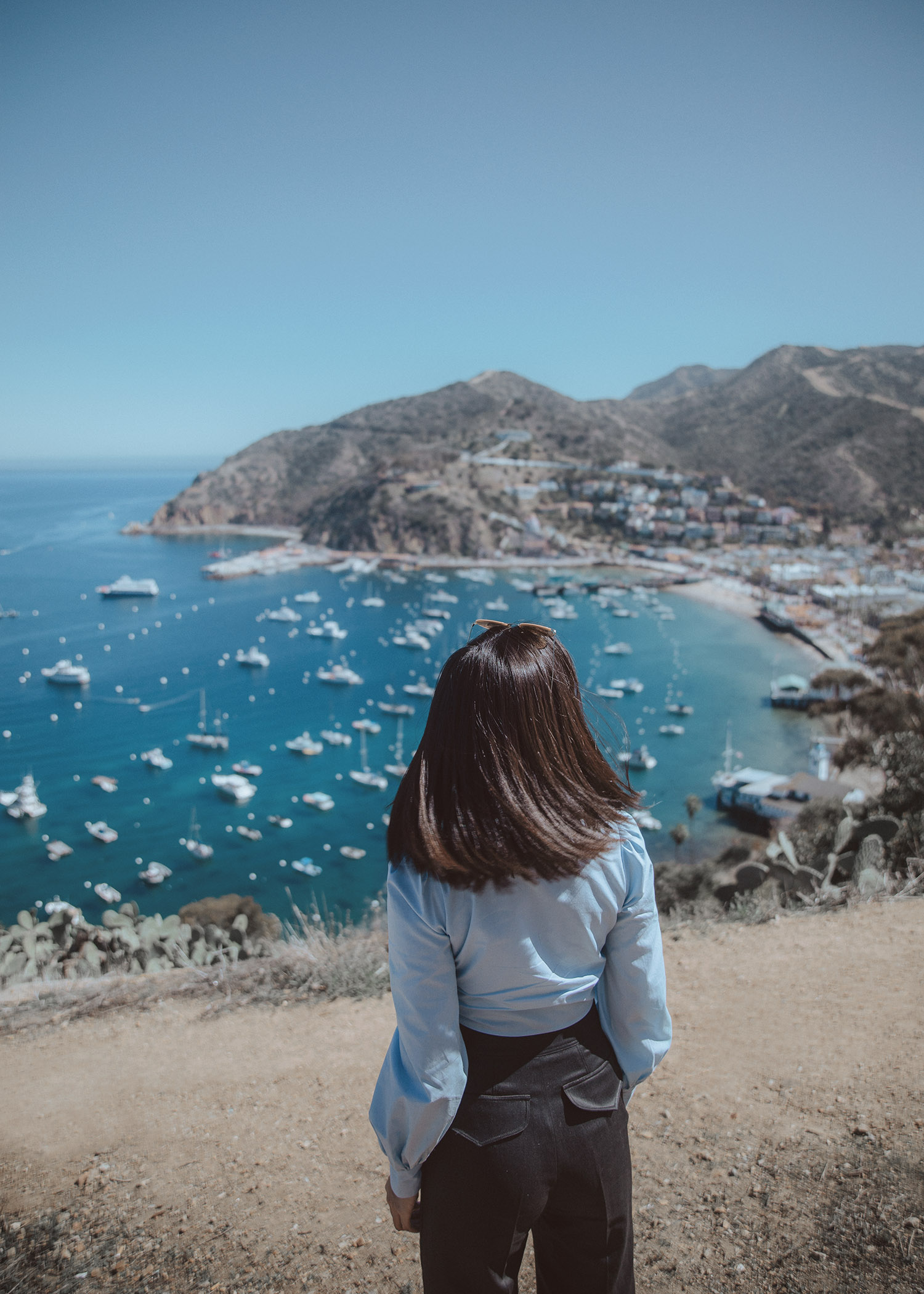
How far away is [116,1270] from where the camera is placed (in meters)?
1.51

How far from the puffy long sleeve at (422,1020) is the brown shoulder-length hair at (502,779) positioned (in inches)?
1.7

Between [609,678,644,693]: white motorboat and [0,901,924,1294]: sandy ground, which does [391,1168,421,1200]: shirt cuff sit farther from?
[609,678,644,693]: white motorboat

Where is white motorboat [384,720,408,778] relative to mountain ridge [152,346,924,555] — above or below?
below

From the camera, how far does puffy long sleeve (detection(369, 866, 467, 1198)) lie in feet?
2.64

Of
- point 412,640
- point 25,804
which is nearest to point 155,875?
point 25,804

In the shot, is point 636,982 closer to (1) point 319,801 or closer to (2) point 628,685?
(1) point 319,801

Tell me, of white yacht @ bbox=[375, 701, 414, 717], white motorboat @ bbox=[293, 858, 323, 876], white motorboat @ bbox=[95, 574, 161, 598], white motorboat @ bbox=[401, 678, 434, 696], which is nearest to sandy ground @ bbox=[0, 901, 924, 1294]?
white motorboat @ bbox=[293, 858, 323, 876]

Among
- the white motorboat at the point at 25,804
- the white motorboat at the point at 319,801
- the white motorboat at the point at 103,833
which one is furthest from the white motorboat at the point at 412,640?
the white motorboat at the point at 103,833

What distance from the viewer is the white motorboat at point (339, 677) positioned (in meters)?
29.5

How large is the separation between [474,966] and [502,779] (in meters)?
0.21

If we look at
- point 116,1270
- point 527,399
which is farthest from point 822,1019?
point 527,399

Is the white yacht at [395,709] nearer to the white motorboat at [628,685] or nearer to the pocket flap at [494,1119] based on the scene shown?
the white motorboat at [628,685]

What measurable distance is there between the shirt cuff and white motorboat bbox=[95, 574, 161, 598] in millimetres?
45174

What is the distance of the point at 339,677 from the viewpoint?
97.0ft
